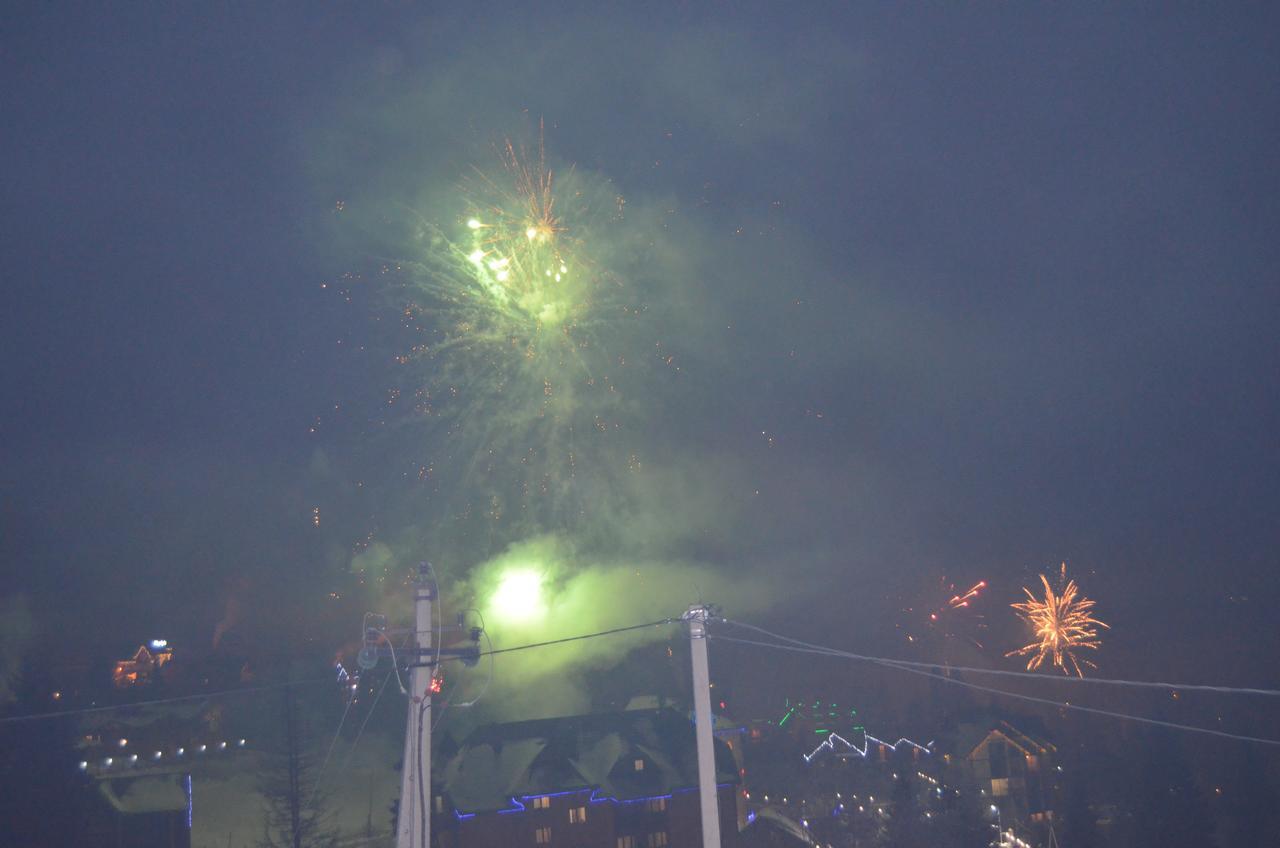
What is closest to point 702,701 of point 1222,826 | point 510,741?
point 510,741

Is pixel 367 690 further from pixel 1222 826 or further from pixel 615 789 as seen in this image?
pixel 1222 826

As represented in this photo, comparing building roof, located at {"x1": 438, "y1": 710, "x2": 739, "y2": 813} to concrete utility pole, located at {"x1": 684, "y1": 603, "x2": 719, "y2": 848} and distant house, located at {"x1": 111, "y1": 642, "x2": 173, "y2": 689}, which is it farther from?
distant house, located at {"x1": 111, "y1": 642, "x2": 173, "y2": 689}

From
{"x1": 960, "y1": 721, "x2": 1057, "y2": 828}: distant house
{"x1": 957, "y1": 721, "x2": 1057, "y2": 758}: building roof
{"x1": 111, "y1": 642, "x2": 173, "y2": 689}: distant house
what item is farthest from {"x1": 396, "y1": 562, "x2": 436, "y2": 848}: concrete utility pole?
{"x1": 111, "y1": 642, "x2": 173, "y2": 689}: distant house

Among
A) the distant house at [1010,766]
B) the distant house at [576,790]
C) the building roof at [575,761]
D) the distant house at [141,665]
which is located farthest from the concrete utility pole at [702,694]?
the distant house at [141,665]

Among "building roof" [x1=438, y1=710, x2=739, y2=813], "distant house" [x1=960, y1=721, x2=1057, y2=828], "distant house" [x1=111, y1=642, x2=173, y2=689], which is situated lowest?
"distant house" [x1=960, y1=721, x2=1057, y2=828]

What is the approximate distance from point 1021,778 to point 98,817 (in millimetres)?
55576

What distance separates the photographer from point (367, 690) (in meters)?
63.1

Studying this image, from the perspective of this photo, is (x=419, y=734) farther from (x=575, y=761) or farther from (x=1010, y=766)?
(x=1010, y=766)

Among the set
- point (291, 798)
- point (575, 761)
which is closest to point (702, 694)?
point (575, 761)

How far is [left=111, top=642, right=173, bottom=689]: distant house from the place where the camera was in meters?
62.8

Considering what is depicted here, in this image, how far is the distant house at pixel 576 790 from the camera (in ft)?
126

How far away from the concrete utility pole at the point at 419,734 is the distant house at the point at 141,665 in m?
58.1

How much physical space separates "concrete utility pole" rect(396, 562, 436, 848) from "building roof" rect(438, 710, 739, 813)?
2573 centimetres

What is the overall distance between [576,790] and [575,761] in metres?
1.85
